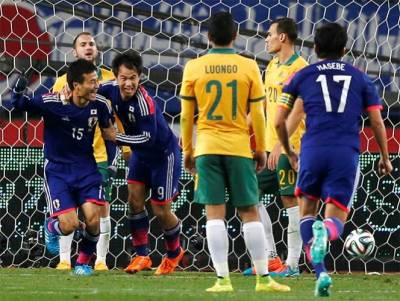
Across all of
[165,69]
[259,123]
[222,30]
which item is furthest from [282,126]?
[165,69]

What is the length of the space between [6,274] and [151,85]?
246 cm

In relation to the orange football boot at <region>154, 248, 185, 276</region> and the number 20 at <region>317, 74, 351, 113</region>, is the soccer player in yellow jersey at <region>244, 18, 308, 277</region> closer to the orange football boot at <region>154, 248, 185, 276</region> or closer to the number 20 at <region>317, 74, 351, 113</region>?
the orange football boot at <region>154, 248, 185, 276</region>

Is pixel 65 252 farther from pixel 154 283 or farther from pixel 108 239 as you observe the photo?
pixel 154 283

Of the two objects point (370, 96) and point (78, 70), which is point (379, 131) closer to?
point (370, 96)

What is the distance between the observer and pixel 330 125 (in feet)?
29.5

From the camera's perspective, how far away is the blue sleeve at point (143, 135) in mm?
10938

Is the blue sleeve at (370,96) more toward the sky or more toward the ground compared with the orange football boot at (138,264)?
more toward the sky

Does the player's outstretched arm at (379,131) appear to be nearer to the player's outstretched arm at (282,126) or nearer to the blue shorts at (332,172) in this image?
the blue shorts at (332,172)

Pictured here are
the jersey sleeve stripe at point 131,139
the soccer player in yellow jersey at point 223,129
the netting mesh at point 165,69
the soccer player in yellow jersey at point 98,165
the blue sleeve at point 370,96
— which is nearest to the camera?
the blue sleeve at point 370,96

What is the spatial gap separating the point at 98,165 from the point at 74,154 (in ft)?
3.22

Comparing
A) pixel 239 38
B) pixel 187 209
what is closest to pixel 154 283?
pixel 187 209

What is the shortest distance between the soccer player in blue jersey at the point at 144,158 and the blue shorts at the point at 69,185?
0.36 meters

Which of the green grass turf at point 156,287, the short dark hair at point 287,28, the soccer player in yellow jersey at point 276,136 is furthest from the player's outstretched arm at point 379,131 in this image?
the short dark hair at point 287,28

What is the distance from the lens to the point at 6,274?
436 inches
